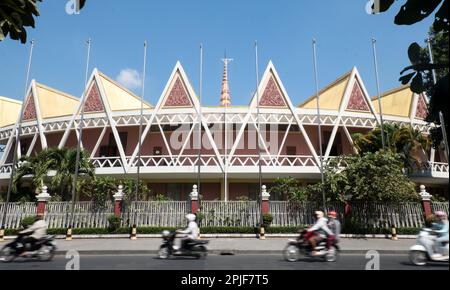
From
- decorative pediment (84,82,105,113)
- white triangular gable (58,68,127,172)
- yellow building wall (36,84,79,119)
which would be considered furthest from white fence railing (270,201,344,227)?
yellow building wall (36,84,79,119)

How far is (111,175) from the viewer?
21.1 meters

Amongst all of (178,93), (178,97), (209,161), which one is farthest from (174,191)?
(178,93)

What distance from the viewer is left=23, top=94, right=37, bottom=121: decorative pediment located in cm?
2472

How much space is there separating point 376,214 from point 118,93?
2376cm

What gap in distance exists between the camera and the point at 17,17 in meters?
1.67

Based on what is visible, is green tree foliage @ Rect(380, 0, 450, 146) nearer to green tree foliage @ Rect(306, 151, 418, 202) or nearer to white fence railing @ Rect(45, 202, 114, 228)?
green tree foliage @ Rect(306, 151, 418, 202)

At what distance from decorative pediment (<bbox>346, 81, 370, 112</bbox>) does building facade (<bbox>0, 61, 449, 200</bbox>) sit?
0.07 metres

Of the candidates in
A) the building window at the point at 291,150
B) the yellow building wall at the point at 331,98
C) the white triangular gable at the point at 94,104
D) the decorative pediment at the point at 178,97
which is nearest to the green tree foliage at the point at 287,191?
the building window at the point at 291,150

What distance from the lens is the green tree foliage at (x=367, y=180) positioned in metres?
11.4

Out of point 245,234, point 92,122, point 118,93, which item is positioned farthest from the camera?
point 118,93

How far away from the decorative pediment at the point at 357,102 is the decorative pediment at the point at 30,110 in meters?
24.8

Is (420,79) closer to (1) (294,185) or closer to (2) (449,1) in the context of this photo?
(2) (449,1)

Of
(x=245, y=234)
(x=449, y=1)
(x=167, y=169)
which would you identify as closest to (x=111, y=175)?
(x=167, y=169)
